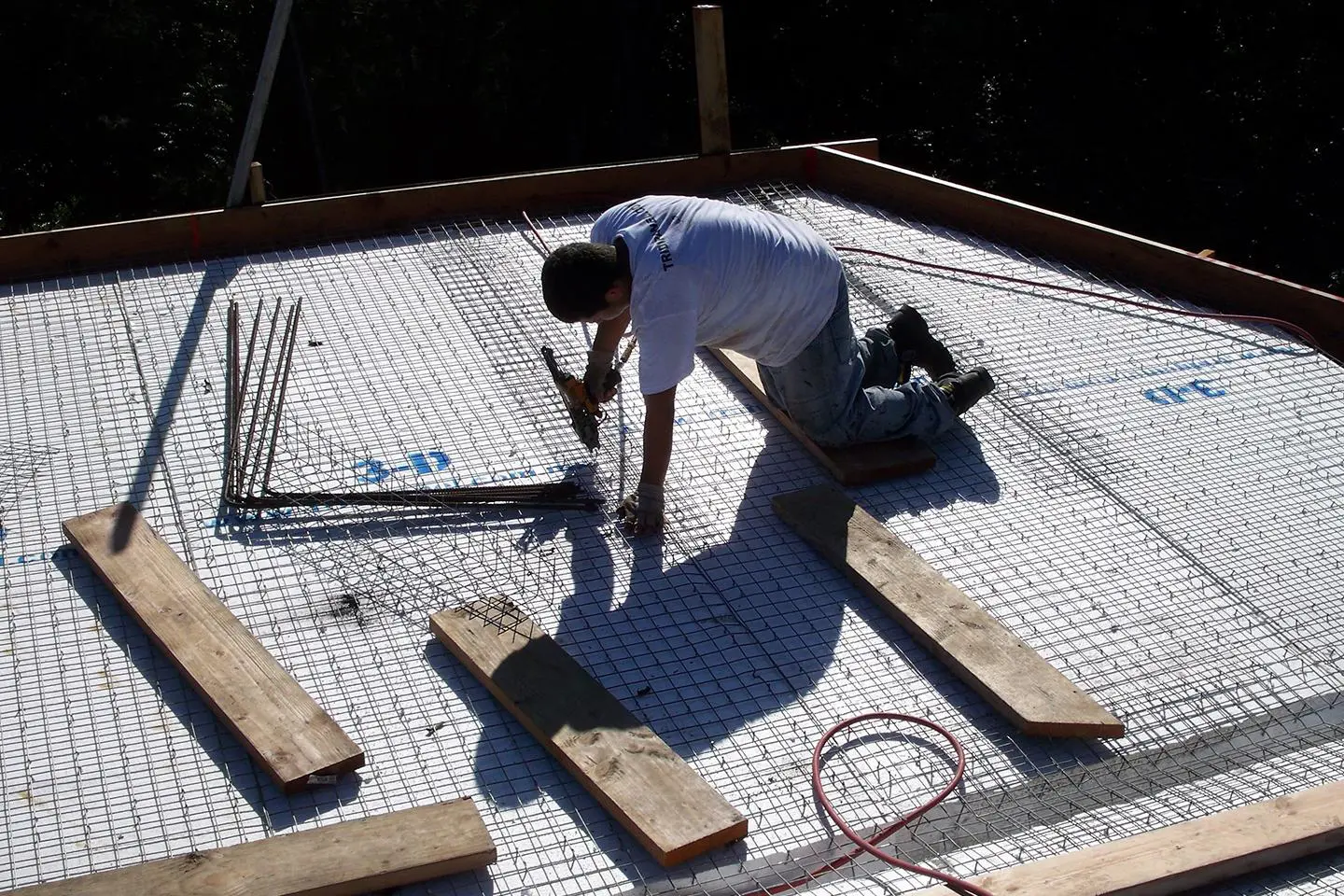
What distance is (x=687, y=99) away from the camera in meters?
10.4

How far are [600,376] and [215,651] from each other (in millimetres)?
1229

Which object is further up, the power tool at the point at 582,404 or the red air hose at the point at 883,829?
the power tool at the point at 582,404

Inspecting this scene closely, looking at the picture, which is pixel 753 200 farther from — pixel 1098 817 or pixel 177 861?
pixel 177 861

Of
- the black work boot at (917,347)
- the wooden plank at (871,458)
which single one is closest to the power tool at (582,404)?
the wooden plank at (871,458)

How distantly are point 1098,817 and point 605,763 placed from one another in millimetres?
983

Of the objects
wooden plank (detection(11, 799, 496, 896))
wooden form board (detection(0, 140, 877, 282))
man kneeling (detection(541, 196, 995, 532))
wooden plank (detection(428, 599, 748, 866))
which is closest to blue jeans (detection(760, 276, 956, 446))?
man kneeling (detection(541, 196, 995, 532))

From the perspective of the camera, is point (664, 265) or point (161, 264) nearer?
point (664, 265)

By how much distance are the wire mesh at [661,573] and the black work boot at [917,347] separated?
Result: 21 cm

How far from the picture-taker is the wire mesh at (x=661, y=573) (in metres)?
2.79

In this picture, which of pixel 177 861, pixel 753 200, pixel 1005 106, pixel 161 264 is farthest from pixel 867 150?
pixel 177 861

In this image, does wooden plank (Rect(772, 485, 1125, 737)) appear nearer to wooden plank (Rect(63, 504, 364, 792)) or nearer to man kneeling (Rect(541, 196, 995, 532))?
man kneeling (Rect(541, 196, 995, 532))

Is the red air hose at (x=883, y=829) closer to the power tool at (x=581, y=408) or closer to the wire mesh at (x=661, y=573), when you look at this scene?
the wire mesh at (x=661, y=573)

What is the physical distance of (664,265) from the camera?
338 centimetres

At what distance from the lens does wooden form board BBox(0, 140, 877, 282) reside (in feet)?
16.1
